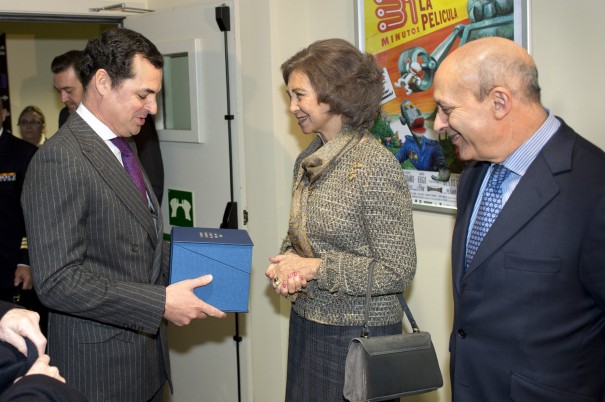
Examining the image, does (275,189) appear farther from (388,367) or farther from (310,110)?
(388,367)

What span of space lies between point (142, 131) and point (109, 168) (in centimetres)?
174

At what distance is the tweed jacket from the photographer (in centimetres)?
222

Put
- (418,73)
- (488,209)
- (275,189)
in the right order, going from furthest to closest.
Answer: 1. (275,189)
2. (418,73)
3. (488,209)

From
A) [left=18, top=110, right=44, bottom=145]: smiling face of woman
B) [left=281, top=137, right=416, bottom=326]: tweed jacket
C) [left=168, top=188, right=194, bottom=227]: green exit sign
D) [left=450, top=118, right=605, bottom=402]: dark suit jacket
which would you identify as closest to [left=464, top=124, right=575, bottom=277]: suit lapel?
[left=450, top=118, right=605, bottom=402]: dark suit jacket

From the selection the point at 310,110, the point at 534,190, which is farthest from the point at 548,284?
the point at 310,110

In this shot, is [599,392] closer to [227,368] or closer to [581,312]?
[581,312]

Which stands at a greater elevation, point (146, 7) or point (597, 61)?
point (146, 7)

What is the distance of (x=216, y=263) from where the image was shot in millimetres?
2250

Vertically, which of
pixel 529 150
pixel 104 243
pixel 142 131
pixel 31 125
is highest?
pixel 31 125

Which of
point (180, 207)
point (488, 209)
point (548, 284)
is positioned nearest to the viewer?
point (548, 284)

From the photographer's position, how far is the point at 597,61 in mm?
2223

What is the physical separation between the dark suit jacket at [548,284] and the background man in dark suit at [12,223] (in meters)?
2.87

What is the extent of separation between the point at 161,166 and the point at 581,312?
2.68 m

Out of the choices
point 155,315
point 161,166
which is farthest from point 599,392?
point 161,166
